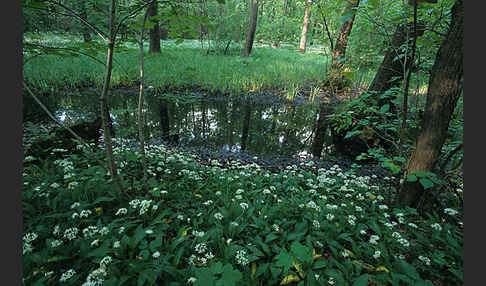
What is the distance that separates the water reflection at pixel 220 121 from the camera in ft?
15.6

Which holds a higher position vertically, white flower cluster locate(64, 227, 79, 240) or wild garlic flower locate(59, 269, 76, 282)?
white flower cluster locate(64, 227, 79, 240)

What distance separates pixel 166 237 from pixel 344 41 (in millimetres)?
8737

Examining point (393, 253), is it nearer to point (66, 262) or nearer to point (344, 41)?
point (66, 262)

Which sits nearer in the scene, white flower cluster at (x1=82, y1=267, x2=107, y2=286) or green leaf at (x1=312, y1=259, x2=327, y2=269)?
white flower cluster at (x1=82, y1=267, x2=107, y2=286)

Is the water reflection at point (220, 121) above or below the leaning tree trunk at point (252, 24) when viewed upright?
below

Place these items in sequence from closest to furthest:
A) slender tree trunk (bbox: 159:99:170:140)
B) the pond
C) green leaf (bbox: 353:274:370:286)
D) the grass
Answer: green leaf (bbox: 353:274:370:286) → the pond → slender tree trunk (bbox: 159:99:170:140) → the grass

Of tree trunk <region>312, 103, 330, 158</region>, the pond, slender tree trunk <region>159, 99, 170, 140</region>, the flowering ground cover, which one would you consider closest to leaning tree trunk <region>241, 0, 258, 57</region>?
the pond

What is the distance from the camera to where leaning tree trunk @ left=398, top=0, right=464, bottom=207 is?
68.6 inches

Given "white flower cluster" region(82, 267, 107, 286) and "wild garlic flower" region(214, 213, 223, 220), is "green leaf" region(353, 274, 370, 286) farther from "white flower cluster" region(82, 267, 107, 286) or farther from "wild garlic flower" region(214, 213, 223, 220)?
"white flower cluster" region(82, 267, 107, 286)

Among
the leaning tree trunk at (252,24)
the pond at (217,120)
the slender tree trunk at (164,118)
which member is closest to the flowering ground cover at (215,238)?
the pond at (217,120)

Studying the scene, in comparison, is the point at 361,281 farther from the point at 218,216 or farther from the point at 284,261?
the point at 218,216

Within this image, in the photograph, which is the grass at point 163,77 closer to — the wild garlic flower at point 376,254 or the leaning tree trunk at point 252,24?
the leaning tree trunk at point 252,24

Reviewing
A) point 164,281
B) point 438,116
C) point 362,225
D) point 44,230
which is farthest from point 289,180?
point 44,230

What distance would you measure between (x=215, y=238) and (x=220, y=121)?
445 centimetres
